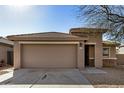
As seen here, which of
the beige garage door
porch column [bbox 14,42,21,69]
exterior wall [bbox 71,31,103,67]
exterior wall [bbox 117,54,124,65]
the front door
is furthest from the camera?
exterior wall [bbox 117,54,124,65]

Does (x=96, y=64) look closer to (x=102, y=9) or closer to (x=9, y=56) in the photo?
(x=102, y=9)

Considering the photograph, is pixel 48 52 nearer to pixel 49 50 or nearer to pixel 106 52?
pixel 49 50

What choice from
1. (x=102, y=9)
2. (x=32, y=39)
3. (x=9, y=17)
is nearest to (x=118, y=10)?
(x=102, y=9)

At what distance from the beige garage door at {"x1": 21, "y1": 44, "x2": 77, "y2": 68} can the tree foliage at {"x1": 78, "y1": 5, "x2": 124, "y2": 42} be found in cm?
454

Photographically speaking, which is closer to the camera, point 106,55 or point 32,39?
point 32,39

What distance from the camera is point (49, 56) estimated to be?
18.7 metres

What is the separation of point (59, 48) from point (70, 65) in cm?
180

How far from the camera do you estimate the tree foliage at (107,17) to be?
1380cm

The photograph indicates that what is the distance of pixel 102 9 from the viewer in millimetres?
13906

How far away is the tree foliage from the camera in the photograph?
1380 cm

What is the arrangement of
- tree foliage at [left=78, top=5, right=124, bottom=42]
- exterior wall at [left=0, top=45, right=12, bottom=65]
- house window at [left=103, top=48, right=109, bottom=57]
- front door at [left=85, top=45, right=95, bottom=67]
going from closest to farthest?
tree foliage at [left=78, top=5, right=124, bottom=42]
front door at [left=85, top=45, right=95, bottom=67]
exterior wall at [left=0, top=45, right=12, bottom=65]
house window at [left=103, top=48, right=109, bottom=57]

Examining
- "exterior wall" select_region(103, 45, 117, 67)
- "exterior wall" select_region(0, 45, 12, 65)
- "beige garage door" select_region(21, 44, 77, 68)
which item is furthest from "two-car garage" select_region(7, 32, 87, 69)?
"exterior wall" select_region(103, 45, 117, 67)

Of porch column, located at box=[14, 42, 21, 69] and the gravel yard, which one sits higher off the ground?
porch column, located at box=[14, 42, 21, 69]

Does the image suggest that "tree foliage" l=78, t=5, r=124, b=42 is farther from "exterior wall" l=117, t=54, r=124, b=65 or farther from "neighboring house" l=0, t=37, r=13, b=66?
"exterior wall" l=117, t=54, r=124, b=65
